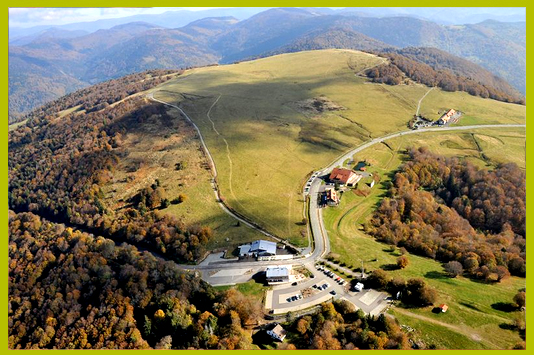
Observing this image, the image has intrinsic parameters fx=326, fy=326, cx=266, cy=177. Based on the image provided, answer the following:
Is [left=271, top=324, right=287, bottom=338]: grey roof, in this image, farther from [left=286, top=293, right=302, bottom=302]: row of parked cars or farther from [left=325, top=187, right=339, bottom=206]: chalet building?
[left=325, top=187, right=339, bottom=206]: chalet building

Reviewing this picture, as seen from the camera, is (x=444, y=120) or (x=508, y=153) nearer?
(x=508, y=153)

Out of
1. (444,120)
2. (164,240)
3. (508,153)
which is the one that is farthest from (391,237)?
(444,120)

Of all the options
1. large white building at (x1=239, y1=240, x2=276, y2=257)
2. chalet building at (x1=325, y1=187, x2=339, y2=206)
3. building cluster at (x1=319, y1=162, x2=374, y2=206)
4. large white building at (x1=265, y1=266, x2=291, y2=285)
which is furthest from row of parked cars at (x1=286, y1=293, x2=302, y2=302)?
chalet building at (x1=325, y1=187, x2=339, y2=206)

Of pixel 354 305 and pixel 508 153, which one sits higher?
pixel 508 153

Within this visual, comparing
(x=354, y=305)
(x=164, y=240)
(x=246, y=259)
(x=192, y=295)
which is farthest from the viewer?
(x=164, y=240)

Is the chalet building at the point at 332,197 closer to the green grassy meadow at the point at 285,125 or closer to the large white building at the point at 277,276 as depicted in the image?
the green grassy meadow at the point at 285,125

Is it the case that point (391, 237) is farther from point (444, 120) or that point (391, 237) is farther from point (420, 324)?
point (444, 120)
